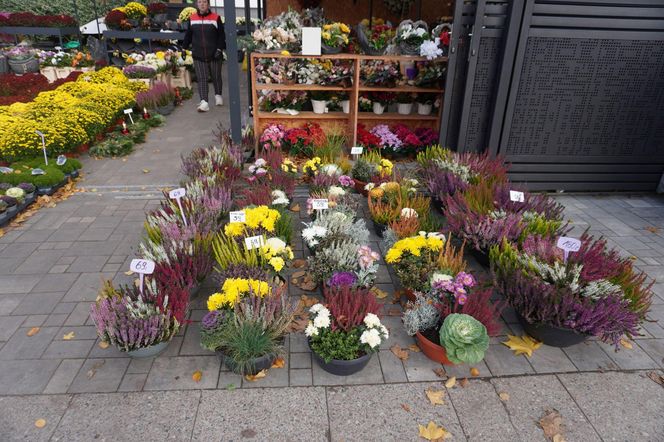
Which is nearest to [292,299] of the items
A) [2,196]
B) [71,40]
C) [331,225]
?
[331,225]

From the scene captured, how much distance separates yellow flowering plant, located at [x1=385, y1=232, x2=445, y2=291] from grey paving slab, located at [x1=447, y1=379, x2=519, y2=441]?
782 mm

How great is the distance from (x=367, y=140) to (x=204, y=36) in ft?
14.7

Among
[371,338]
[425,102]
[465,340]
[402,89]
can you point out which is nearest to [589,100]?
[425,102]

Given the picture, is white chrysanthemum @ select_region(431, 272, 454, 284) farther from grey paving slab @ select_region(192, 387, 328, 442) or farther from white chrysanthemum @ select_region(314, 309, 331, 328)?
grey paving slab @ select_region(192, 387, 328, 442)

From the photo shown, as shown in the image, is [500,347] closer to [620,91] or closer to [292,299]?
[292,299]

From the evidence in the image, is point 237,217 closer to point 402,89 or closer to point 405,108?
point 402,89

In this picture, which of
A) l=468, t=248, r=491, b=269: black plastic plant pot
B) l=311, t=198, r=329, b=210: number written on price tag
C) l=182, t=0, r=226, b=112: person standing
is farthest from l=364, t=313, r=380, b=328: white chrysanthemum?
l=182, t=0, r=226, b=112: person standing

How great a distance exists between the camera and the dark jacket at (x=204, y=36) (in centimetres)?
833

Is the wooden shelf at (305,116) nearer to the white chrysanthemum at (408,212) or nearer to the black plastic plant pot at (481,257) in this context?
the white chrysanthemum at (408,212)

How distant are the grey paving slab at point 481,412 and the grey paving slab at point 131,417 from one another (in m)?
1.56

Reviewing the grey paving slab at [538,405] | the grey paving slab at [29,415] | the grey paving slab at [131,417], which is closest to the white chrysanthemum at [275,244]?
the grey paving slab at [131,417]

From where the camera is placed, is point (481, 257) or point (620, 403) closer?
point (620, 403)

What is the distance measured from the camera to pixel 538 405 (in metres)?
2.59

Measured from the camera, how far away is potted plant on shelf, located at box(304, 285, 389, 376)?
2637mm
